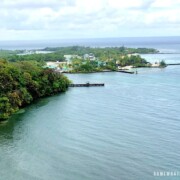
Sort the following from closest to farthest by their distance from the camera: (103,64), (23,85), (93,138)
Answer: (93,138) < (23,85) < (103,64)

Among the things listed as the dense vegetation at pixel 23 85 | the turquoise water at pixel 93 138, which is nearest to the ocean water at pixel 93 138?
the turquoise water at pixel 93 138

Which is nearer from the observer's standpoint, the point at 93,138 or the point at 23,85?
the point at 93,138

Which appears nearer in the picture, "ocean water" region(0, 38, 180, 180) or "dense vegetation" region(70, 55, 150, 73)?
"ocean water" region(0, 38, 180, 180)

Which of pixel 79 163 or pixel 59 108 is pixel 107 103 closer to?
pixel 59 108

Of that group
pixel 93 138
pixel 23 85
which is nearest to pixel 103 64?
pixel 23 85

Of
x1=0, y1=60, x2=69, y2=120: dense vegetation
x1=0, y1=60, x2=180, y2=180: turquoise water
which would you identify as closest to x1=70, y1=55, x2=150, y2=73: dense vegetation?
x1=0, y1=60, x2=69, y2=120: dense vegetation

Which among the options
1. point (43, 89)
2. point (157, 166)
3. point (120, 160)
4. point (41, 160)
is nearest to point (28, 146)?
point (41, 160)

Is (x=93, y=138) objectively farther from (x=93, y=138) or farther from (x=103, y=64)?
(x=103, y=64)

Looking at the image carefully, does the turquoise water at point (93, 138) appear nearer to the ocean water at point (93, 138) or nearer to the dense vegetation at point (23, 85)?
the ocean water at point (93, 138)

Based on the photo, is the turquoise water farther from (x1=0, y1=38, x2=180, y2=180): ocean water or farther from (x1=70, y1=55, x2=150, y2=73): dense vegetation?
(x1=70, y1=55, x2=150, y2=73): dense vegetation
